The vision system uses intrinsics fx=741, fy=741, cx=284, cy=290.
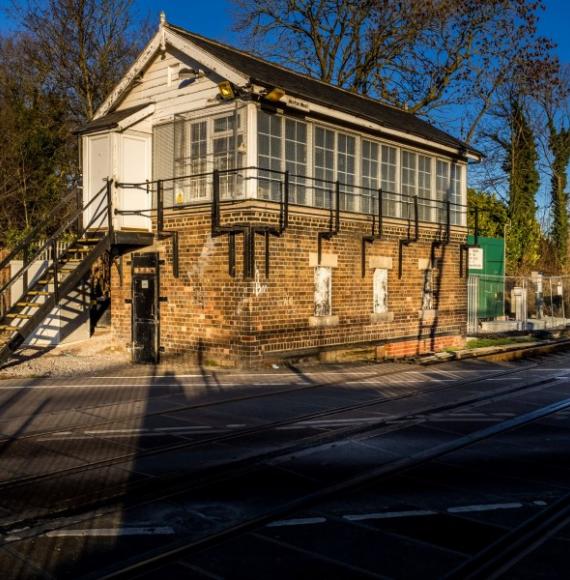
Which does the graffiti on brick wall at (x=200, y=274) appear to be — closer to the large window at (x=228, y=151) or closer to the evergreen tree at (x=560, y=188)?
the large window at (x=228, y=151)

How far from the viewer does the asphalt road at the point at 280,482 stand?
202 inches

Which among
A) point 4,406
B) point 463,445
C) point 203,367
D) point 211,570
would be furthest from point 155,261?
point 211,570

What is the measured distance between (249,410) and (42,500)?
14.9 ft

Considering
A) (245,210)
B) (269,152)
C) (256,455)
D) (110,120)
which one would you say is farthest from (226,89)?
(256,455)

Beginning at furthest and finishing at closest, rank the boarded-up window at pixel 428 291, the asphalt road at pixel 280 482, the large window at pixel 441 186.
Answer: the large window at pixel 441 186, the boarded-up window at pixel 428 291, the asphalt road at pixel 280 482

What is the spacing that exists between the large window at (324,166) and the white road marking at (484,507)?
11057 millimetres

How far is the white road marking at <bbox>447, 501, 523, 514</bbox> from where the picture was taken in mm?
6215

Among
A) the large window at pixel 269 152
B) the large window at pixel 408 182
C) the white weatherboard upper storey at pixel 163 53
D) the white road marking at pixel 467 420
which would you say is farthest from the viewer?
the large window at pixel 408 182

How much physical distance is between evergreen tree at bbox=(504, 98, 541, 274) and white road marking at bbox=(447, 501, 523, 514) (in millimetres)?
33566

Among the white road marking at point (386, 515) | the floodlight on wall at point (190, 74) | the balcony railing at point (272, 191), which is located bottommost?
the white road marking at point (386, 515)

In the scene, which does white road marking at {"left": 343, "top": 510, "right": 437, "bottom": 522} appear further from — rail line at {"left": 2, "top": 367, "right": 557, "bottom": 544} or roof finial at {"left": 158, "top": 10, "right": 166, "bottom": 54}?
roof finial at {"left": 158, "top": 10, "right": 166, "bottom": 54}

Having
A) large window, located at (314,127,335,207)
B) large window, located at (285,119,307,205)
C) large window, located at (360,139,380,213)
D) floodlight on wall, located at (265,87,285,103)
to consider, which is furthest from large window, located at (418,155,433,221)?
floodlight on wall, located at (265,87,285,103)

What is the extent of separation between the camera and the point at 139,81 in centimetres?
1736

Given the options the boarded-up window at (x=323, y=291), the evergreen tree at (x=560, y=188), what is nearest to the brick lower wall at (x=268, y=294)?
the boarded-up window at (x=323, y=291)
